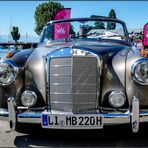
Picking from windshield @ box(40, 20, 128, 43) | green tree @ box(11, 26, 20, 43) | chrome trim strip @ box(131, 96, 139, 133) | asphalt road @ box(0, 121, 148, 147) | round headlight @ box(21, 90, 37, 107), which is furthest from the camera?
green tree @ box(11, 26, 20, 43)

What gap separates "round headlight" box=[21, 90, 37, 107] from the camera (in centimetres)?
404

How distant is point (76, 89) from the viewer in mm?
3939

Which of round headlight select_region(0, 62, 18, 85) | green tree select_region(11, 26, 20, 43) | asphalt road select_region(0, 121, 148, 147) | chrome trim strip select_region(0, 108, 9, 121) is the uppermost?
round headlight select_region(0, 62, 18, 85)

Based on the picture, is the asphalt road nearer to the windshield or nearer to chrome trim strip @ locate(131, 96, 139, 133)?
chrome trim strip @ locate(131, 96, 139, 133)

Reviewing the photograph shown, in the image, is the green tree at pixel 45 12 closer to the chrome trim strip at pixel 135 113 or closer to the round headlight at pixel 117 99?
the round headlight at pixel 117 99

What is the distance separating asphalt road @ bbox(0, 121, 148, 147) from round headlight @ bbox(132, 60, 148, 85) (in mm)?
643

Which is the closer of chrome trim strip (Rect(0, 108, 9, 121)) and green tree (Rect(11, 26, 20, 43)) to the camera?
chrome trim strip (Rect(0, 108, 9, 121))

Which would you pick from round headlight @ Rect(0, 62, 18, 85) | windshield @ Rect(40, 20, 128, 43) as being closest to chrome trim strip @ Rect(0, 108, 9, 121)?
round headlight @ Rect(0, 62, 18, 85)

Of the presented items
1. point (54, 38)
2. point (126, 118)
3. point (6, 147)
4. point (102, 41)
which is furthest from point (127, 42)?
point (6, 147)

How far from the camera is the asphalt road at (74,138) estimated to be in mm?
4215

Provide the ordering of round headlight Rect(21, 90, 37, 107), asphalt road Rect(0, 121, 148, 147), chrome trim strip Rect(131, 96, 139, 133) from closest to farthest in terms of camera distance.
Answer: chrome trim strip Rect(131, 96, 139, 133), round headlight Rect(21, 90, 37, 107), asphalt road Rect(0, 121, 148, 147)

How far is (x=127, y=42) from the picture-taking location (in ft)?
18.1

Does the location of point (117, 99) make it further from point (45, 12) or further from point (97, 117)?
point (45, 12)

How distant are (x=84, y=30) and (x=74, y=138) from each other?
2261 millimetres
